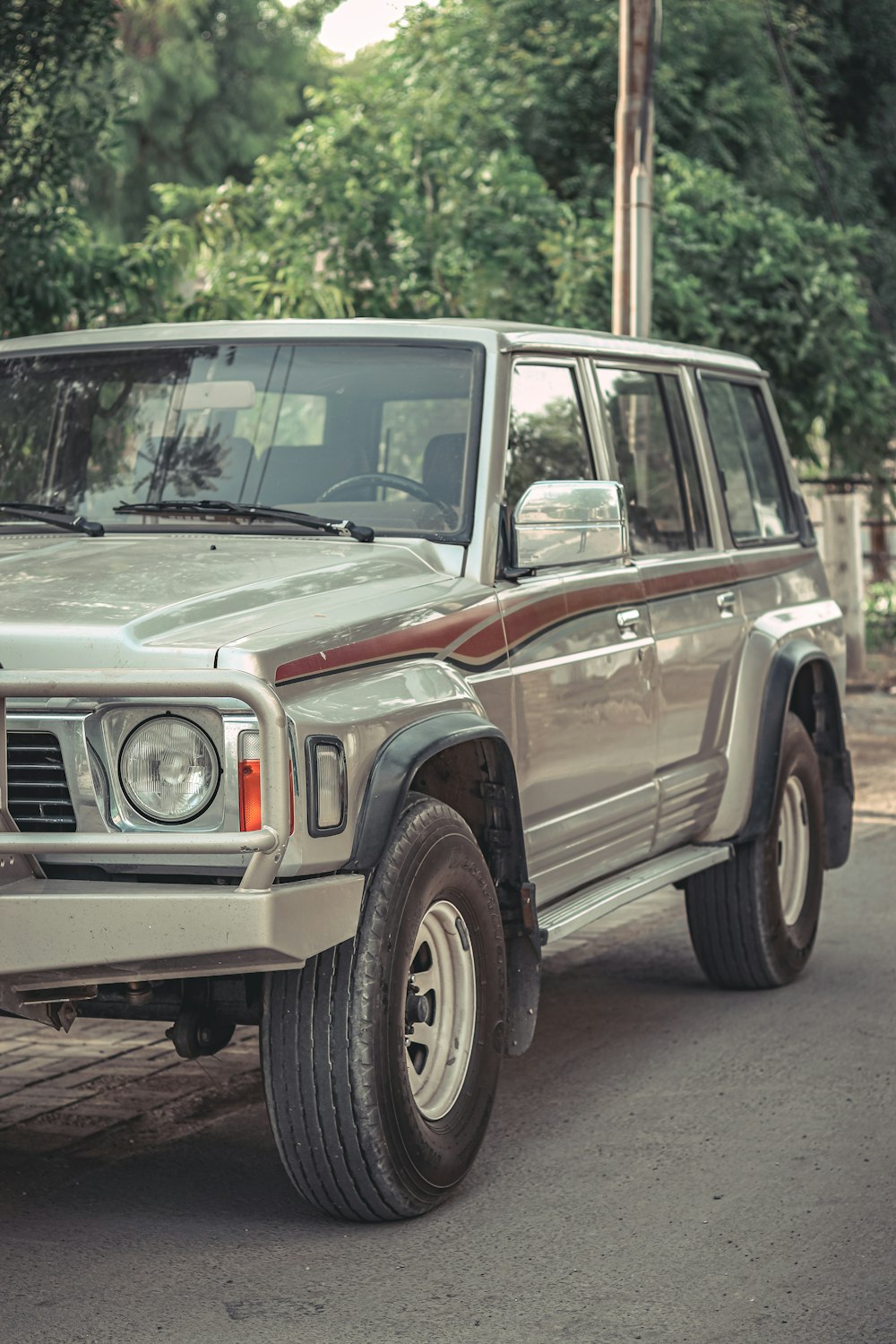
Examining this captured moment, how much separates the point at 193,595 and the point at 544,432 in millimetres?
1676

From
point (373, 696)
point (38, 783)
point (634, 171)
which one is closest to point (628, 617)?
point (373, 696)

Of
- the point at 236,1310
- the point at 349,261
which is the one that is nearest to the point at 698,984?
the point at 236,1310

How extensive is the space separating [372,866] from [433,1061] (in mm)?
662

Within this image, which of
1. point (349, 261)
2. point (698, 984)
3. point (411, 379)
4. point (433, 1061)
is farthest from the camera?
point (349, 261)

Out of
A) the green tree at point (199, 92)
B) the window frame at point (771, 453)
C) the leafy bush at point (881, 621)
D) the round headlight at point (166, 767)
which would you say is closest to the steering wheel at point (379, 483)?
the round headlight at point (166, 767)

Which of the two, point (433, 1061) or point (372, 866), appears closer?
point (372, 866)

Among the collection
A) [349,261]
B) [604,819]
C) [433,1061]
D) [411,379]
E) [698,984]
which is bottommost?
[698,984]

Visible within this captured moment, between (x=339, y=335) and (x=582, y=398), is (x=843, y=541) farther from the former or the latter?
(x=339, y=335)

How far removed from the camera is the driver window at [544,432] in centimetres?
555

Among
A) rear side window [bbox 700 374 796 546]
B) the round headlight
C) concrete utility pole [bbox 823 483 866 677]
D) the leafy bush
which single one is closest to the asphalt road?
the round headlight

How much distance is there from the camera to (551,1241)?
4438 millimetres

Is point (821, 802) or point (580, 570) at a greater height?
point (580, 570)

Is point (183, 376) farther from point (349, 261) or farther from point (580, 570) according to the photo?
point (349, 261)

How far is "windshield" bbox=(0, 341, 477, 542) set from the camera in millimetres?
5336
